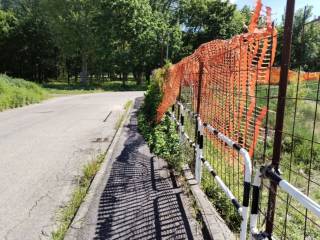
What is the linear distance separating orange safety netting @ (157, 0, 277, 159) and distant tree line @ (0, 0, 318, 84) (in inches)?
1353

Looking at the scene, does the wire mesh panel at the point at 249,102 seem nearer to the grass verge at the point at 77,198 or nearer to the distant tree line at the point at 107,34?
the grass verge at the point at 77,198

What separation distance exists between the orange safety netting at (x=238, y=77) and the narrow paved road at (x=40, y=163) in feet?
8.87

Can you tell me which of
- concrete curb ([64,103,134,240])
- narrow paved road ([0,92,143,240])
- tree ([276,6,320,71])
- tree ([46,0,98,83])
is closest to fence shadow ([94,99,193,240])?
concrete curb ([64,103,134,240])

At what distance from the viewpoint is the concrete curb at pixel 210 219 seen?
4195 mm

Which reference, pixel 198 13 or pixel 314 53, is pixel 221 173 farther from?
pixel 198 13

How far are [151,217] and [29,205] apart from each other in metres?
1.94

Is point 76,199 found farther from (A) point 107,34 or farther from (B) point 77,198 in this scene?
(A) point 107,34

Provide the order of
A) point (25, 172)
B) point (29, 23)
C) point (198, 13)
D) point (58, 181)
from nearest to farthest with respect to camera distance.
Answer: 1. point (58, 181)
2. point (25, 172)
3. point (29, 23)
4. point (198, 13)

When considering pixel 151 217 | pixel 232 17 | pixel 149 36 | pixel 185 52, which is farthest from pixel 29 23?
pixel 151 217

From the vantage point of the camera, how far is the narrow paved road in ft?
16.5

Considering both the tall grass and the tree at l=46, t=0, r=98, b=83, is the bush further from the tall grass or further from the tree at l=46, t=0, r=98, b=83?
the tree at l=46, t=0, r=98, b=83

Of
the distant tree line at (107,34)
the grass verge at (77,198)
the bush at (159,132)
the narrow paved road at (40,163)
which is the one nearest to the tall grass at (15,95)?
the narrow paved road at (40,163)

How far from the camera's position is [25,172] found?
24.0 ft

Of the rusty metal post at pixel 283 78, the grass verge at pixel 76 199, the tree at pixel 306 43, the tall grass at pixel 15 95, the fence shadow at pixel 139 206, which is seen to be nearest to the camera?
the tree at pixel 306 43
